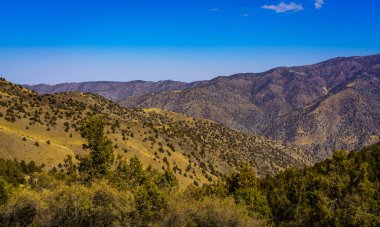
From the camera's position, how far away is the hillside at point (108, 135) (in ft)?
198

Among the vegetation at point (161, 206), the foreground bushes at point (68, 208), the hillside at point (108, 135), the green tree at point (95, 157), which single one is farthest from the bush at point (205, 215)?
the hillside at point (108, 135)

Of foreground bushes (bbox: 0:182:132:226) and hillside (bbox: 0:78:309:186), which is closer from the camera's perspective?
foreground bushes (bbox: 0:182:132:226)

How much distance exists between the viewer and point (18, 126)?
67812 millimetres

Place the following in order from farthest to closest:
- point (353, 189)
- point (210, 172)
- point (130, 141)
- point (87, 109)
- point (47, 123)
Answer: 1. point (87, 109)
2. point (210, 172)
3. point (130, 141)
4. point (47, 123)
5. point (353, 189)

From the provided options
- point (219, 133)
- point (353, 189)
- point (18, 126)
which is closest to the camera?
point (353, 189)

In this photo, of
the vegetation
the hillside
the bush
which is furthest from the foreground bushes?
the hillside

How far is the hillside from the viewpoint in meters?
60.5

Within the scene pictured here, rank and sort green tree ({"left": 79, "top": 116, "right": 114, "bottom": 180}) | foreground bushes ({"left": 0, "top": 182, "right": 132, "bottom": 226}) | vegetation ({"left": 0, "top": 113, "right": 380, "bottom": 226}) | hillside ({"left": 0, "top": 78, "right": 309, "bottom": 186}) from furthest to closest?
hillside ({"left": 0, "top": 78, "right": 309, "bottom": 186}) → green tree ({"left": 79, "top": 116, "right": 114, "bottom": 180}) → vegetation ({"left": 0, "top": 113, "right": 380, "bottom": 226}) → foreground bushes ({"left": 0, "top": 182, "right": 132, "bottom": 226})

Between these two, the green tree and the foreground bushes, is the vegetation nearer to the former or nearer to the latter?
the foreground bushes

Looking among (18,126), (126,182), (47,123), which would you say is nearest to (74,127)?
(47,123)

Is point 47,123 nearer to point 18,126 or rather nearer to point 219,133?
point 18,126

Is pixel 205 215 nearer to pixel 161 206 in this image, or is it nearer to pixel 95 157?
pixel 161 206

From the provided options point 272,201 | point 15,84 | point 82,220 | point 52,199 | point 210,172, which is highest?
point 15,84

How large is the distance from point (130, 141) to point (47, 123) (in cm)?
1754
